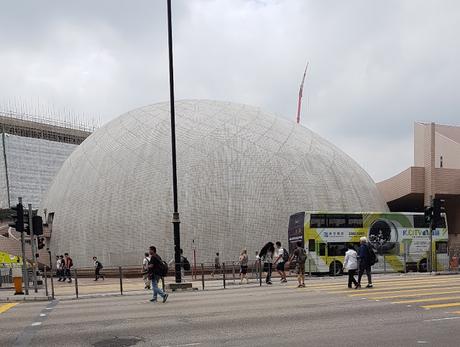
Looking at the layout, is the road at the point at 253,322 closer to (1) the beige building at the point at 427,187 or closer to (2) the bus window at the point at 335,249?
(2) the bus window at the point at 335,249

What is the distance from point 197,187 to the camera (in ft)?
112

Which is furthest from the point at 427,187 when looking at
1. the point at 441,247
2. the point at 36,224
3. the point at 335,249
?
the point at 36,224

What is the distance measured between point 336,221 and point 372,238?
2.40 meters

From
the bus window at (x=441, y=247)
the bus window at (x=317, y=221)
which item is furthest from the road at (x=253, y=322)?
the bus window at (x=441, y=247)

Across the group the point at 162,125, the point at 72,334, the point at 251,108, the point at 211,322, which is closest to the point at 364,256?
the point at 211,322

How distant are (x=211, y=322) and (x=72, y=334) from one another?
2564mm

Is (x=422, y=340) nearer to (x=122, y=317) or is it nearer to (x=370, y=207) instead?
(x=122, y=317)

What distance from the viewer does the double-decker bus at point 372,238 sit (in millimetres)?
28016

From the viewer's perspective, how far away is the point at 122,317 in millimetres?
11602

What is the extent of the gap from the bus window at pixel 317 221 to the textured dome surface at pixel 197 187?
5985 mm

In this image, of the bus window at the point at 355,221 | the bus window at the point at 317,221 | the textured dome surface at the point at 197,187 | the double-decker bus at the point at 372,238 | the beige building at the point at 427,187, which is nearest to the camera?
the double-decker bus at the point at 372,238

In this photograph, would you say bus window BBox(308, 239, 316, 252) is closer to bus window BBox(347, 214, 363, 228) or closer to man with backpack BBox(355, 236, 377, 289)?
bus window BBox(347, 214, 363, 228)

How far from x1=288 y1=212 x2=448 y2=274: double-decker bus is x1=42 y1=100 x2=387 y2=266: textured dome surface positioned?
4899mm

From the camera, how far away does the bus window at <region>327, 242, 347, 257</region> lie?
28.0 m
